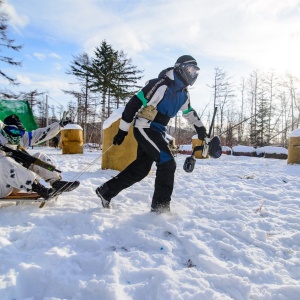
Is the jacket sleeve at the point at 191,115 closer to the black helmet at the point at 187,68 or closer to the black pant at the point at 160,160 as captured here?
the black helmet at the point at 187,68

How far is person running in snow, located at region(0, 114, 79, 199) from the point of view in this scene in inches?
120

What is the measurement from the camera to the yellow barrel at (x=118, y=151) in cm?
632

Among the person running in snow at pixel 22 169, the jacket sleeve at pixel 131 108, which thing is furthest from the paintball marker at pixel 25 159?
the jacket sleeve at pixel 131 108

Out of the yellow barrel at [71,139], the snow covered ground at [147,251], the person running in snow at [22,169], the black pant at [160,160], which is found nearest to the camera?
the snow covered ground at [147,251]

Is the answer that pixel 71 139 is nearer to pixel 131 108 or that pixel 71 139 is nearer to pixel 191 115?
pixel 191 115

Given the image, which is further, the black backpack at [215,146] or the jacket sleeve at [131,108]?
the black backpack at [215,146]

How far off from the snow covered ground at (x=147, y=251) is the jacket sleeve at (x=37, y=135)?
0.79 meters

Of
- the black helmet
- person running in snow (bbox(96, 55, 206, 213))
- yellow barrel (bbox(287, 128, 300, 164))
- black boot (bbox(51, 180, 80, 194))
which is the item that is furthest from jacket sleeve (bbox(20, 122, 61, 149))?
yellow barrel (bbox(287, 128, 300, 164))

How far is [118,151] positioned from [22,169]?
11.2 feet

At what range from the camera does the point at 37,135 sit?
143 inches

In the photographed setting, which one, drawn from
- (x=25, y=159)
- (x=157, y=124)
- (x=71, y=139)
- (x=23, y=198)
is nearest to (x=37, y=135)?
(x=25, y=159)

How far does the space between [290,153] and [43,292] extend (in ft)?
32.4

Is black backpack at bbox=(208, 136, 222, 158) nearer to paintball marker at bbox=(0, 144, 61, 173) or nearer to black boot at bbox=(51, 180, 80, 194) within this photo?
black boot at bbox=(51, 180, 80, 194)

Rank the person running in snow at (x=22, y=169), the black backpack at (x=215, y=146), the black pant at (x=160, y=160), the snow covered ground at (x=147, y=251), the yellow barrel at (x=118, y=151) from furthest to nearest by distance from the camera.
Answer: the yellow barrel at (x=118, y=151), the black backpack at (x=215, y=146), the black pant at (x=160, y=160), the person running in snow at (x=22, y=169), the snow covered ground at (x=147, y=251)
